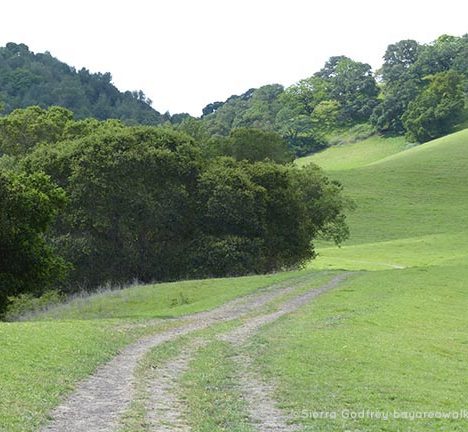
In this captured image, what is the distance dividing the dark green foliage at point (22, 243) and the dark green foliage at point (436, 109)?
14646 cm

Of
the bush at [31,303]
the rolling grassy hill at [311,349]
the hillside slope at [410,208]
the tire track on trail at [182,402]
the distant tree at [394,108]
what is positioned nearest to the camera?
the tire track on trail at [182,402]

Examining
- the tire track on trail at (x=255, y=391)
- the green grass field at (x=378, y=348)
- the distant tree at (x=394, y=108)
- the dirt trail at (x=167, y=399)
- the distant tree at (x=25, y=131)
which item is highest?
the distant tree at (x=394, y=108)

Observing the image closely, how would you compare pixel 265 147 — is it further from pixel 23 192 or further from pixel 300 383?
pixel 300 383

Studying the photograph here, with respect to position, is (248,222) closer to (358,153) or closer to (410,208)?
(410,208)

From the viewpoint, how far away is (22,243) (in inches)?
1419

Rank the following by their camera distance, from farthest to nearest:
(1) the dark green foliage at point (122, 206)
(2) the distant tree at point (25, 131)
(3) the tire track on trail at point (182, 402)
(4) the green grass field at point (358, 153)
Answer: (4) the green grass field at point (358, 153), (2) the distant tree at point (25, 131), (1) the dark green foliage at point (122, 206), (3) the tire track on trail at point (182, 402)

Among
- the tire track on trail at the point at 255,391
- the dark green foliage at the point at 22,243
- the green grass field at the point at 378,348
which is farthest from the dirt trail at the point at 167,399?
the dark green foliage at the point at 22,243

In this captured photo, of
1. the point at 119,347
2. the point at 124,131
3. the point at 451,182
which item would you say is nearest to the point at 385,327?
the point at 119,347

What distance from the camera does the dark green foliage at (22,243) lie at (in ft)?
118

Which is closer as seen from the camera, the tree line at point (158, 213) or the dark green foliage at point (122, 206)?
the dark green foliage at point (122, 206)

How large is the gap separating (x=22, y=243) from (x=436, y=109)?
15126 centimetres

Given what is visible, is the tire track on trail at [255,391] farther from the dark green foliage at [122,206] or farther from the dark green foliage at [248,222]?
the dark green foliage at [122,206]

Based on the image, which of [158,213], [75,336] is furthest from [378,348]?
[158,213]

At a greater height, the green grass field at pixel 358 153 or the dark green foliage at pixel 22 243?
the green grass field at pixel 358 153
